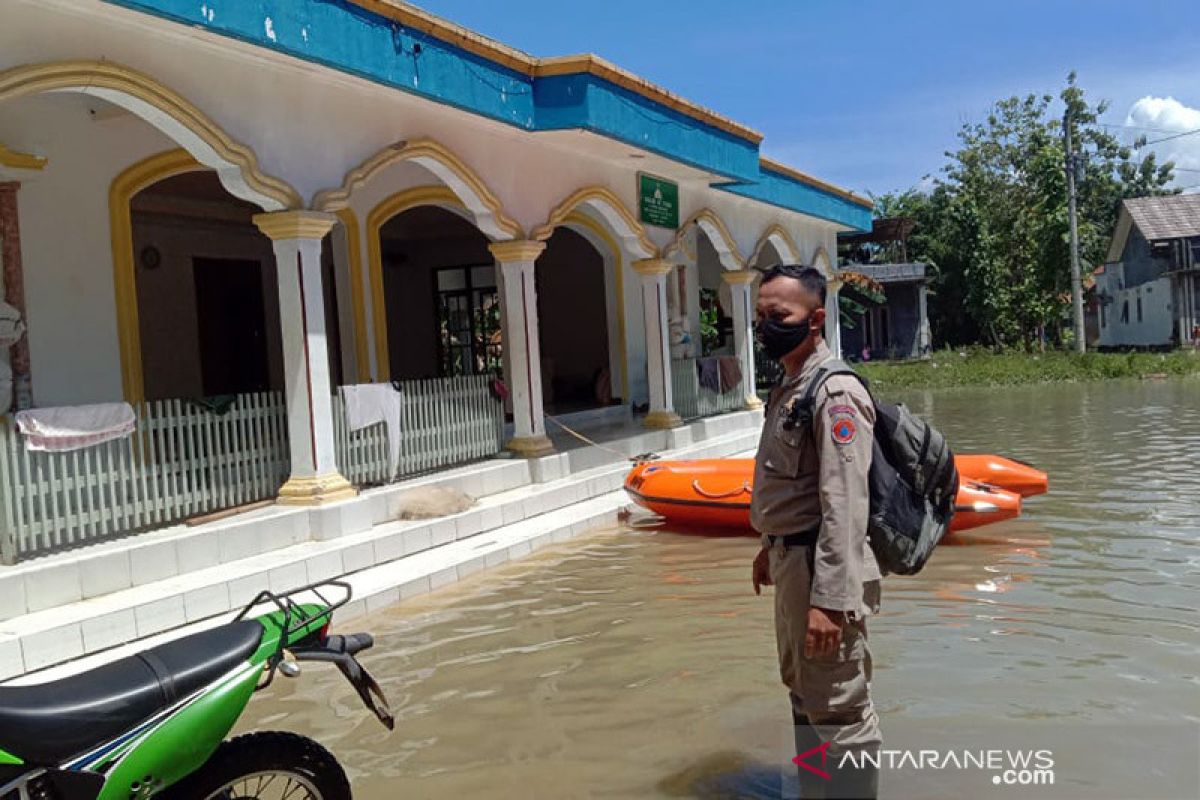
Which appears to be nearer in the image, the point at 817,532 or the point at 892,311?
the point at 817,532

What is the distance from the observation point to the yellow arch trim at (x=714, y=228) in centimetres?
1314

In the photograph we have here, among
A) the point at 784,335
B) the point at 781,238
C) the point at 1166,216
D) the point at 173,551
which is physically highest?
the point at 1166,216

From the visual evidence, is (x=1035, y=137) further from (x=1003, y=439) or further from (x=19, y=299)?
(x=19, y=299)

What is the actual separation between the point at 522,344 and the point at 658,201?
3637 millimetres

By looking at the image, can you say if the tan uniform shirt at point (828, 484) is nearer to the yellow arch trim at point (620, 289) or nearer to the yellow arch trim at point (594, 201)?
the yellow arch trim at point (594, 201)

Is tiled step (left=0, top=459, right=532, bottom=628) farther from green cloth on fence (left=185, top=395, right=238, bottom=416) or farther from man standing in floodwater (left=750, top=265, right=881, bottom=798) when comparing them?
man standing in floodwater (left=750, top=265, right=881, bottom=798)

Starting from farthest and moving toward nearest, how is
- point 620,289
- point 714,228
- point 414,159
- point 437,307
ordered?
point 437,307, point 620,289, point 714,228, point 414,159

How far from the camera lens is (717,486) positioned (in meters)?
8.82

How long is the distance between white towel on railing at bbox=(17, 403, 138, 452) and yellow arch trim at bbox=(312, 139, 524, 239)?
2.11 metres

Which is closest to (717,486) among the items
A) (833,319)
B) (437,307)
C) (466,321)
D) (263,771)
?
(263,771)

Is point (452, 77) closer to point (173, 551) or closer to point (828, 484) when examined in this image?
point (173, 551)

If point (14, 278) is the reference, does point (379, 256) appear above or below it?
Answer: above

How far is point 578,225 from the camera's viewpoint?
13.6 meters

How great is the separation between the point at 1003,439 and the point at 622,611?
34.1ft
